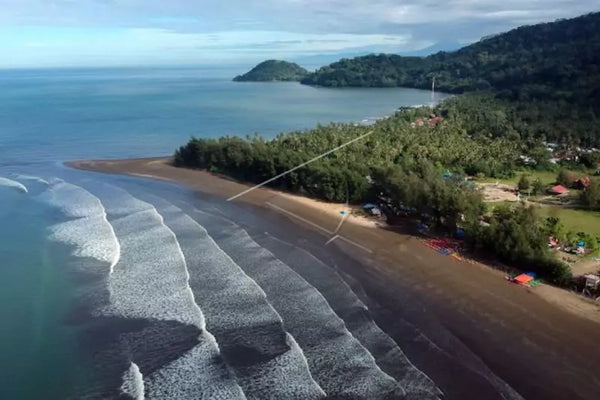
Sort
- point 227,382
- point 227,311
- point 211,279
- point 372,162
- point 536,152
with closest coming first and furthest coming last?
point 227,382, point 227,311, point 211,279, point 372,162, point 536,152

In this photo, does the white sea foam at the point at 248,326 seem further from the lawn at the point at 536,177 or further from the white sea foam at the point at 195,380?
the lawn at the point at 536,177

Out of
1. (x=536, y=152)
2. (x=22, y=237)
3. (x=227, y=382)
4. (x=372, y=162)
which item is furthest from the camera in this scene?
(x=536, y=152)

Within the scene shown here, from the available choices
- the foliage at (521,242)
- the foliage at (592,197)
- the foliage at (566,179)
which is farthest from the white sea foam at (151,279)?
the foliage at (566,179)

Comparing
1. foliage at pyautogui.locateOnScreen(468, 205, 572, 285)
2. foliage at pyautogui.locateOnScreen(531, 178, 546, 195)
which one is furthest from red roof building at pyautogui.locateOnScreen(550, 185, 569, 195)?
foliage at pyautogui.locateOnScreen(468, 205, 572, 285)

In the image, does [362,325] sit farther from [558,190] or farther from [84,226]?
[558,190]

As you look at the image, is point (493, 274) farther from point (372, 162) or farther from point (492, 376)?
point (372, 162)

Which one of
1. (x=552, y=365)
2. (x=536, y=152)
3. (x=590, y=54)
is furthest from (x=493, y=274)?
(x=590, y=54)

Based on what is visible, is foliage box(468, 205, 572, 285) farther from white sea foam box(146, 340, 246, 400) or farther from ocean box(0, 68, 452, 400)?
white sea foam box(146, 340, 246, 400)
